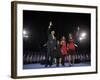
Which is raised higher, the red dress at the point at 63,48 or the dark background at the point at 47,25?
the dark background at the point at 47,25

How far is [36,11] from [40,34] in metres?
0.19

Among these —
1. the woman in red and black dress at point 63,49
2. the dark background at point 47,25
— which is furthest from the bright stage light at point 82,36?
the woman in red and black dress at point 63,49

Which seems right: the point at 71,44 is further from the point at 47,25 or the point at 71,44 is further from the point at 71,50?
the point at 47,25

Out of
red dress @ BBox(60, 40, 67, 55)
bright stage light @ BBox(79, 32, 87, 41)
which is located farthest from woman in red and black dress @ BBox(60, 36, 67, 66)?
bright stage light @ BBox(79, 32, 87, 41)

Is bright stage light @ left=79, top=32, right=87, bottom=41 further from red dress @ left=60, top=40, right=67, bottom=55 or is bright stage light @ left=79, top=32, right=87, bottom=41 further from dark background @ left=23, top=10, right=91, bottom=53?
red dress @ left=60, top=40, right=67, bottom=55

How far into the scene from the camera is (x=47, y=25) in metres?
2.18

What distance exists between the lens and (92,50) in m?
2.38

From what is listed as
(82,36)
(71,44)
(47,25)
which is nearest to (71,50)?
(71,44)

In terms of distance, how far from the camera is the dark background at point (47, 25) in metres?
2.11

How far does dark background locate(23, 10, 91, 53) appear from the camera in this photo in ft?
6.92

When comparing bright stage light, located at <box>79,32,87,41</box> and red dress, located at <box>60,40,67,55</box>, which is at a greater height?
bright stage light, located at <box>79,32,87,41</box>

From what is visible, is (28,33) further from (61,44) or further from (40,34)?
(61,44)

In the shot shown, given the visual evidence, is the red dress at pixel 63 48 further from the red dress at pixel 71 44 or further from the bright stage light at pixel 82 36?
the bright stage light at pixel 82 36

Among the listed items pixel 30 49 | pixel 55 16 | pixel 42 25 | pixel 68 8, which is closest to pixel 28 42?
pixel 30 49
